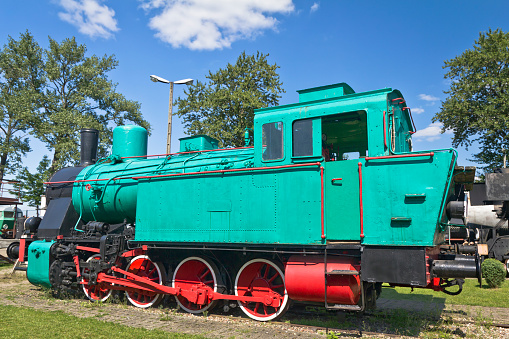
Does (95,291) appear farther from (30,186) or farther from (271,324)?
(30,186)

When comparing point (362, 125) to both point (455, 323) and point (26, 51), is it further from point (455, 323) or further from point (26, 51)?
point (26, 51)

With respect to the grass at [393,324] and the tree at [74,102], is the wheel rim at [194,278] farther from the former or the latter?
the tree at [74,102]

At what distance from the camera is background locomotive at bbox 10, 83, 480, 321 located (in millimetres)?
6094

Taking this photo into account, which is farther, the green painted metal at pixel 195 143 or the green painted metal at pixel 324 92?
the green painted metal at pixel 195 143

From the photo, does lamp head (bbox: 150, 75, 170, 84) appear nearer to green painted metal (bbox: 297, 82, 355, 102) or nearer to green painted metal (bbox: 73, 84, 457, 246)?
green painted metal (bbox: 73, 84, 457, 246)

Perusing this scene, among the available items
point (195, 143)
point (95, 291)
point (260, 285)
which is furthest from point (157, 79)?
point (260, 285)

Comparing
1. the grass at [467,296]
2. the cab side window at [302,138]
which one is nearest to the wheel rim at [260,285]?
the cab side window at [302,138]

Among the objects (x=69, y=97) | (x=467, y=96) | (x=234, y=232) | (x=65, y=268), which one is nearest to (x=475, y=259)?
(x=234, y=232)

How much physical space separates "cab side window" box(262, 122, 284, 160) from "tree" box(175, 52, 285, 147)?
1570 centimetres

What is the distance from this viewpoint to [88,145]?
11562 mm

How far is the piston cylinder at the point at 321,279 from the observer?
6.32m

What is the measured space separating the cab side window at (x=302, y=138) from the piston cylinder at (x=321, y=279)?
1882 millimetres

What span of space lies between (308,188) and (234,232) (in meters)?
1.73

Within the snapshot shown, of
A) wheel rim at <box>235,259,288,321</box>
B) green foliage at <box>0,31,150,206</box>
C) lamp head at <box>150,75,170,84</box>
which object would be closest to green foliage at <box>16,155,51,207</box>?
green foliage at <box>0,31,150,206</box>
